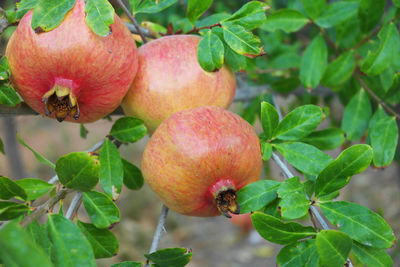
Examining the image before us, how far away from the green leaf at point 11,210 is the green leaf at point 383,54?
104cm

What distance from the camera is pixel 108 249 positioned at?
953 millimetres

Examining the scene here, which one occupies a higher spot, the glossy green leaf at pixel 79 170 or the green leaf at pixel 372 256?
the glossy green leaf at pixel 79 170

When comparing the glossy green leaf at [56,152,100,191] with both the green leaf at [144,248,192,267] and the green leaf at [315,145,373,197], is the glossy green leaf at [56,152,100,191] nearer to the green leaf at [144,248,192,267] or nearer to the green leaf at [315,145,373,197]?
the green leaf at [144,248,192,267]

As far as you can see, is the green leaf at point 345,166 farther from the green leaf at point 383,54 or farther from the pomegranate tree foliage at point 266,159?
the green leaf at point 383,54

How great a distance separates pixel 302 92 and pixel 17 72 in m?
1.36

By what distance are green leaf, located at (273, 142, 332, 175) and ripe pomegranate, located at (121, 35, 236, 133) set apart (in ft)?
0.71

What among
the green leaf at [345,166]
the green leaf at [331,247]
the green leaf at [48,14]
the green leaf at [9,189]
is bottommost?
the green leaf at [331,247]

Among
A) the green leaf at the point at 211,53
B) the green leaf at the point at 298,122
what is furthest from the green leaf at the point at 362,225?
the green leaf at the point at 211,53

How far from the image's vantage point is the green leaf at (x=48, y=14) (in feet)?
2.81

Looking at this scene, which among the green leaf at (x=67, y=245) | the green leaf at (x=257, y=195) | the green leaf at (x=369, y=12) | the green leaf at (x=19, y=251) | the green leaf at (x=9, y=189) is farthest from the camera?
the green leaf at (x=369, y=12)

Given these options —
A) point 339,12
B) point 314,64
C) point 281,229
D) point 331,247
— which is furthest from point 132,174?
point 339,12

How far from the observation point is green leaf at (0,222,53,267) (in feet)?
1.71

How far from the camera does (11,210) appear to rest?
82 cm

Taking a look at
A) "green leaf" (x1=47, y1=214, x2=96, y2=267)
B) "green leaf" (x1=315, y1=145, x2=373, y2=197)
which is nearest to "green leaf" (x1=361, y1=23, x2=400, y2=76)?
"green leaf" (x1=315, y1=145, x2=373, y2=197)
